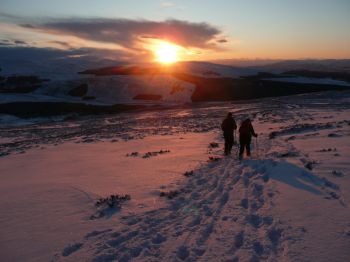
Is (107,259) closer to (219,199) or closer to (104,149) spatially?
(219,199)

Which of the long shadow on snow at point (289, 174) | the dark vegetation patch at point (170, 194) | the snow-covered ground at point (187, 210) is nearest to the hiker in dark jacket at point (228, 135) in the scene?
the snow-covered ground at point (187, 210)

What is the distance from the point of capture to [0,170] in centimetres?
1427

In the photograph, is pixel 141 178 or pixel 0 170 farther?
pixel 0 170

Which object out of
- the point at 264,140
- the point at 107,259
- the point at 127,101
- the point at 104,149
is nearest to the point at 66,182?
the point at 107,259

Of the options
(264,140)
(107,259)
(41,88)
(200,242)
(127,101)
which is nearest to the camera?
(107,259)

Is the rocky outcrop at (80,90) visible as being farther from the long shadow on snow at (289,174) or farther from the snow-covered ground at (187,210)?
the long shadow on snow at (289,174)

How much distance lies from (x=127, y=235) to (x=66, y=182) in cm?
442

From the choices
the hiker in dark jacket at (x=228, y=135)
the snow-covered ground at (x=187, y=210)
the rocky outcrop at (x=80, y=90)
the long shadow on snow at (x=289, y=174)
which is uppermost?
the rocky outcrop at (x=80, y=90)

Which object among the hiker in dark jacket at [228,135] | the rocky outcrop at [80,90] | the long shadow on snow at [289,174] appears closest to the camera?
the long shadow on snow at [289,174]

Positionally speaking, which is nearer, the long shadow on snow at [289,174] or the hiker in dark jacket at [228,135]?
the long shadow on snow at [289,174]

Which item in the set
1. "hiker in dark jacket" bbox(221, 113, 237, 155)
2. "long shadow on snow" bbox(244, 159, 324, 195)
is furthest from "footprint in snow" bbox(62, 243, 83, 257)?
"hiker in dark jacket" bbox(221, 113, 237, 155)

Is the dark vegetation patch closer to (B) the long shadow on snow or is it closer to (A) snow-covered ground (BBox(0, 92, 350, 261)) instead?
(A) snow-covered ground (BBox(0, 92, 350, 261))

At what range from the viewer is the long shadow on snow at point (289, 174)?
871 cm

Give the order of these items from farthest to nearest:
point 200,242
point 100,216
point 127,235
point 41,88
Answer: point 41,88, point 100,216, point 127,235, point 200,242
